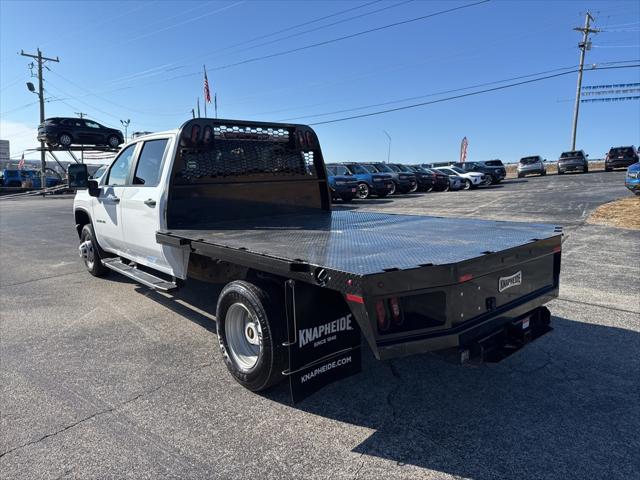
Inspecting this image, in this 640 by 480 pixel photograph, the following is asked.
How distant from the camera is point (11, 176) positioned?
138 ft

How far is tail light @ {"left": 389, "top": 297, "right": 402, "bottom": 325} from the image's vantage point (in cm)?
256

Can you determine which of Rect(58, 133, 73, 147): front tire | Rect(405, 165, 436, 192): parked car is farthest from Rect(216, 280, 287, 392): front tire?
Rect(58, 133, 73, 147): front tire

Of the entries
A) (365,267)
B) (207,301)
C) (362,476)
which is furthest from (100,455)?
(207,301)

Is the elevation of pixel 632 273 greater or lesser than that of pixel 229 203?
lesser

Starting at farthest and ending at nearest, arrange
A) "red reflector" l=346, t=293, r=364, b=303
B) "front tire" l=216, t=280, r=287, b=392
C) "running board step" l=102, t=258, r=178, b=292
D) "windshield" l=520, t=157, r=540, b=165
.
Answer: "windshield" l=520, t=157, r=540, b=165 < "running board step" l=102, t=258, r=178, b=292 < "front tire" l=216, t=280, r=287, b=392 < "red reflector" l=346, t=293, r=364, b=303

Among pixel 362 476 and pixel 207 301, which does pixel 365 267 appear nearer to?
pixel 362 476

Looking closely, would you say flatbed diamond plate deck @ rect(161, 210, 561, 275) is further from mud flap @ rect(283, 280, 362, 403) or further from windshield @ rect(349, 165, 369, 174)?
windshield @ rect(349, 165, 369, 174)

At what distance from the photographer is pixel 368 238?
3639 mm

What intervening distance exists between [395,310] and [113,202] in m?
4.54

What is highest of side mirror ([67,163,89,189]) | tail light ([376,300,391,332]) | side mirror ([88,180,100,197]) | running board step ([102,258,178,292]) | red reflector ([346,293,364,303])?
side mirror ([67,163,89,189])

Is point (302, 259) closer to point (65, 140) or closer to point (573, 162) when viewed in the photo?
point (65, 140)

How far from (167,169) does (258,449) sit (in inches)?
121

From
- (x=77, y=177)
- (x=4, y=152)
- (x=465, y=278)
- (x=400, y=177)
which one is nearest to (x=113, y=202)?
(x=77, y=177)

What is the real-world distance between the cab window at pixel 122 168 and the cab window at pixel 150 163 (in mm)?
313
